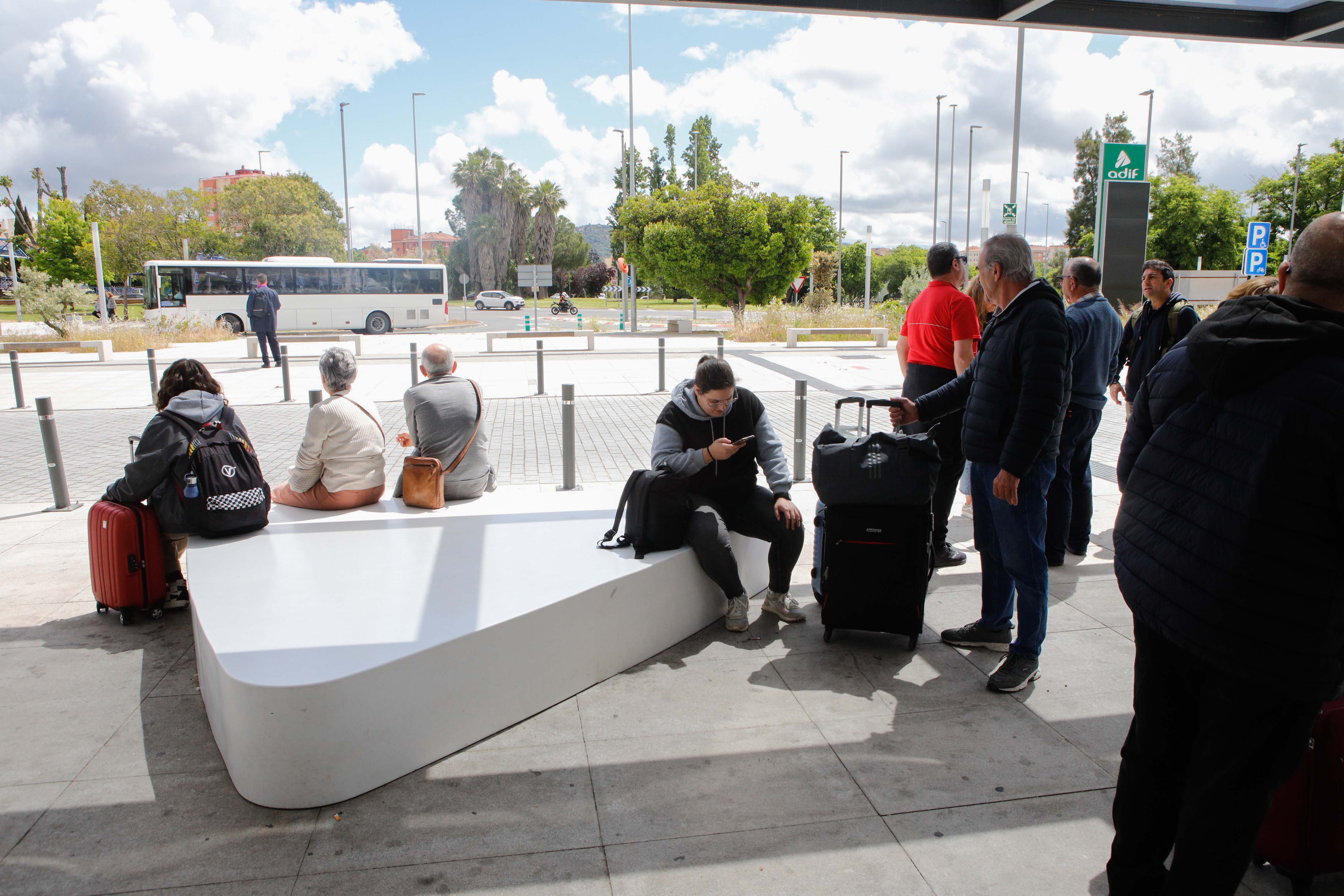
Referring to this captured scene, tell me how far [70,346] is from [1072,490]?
25.3 metres

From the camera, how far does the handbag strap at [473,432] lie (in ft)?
17.6

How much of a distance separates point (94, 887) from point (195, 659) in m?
1.78

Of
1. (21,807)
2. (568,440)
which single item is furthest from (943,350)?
(21,807)

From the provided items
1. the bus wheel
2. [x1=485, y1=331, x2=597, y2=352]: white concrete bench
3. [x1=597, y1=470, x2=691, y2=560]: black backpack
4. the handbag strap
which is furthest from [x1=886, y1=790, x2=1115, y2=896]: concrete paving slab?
the bus wheel

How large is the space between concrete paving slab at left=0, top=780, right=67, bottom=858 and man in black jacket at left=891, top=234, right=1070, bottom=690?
3698mm

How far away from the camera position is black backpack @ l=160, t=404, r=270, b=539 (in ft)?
14.5

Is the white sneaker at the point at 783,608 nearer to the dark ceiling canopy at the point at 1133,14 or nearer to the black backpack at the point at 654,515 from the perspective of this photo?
the black backpack at the point at 654,515

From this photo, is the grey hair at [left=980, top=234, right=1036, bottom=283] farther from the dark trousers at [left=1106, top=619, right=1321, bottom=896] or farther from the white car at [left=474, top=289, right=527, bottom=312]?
the white car at [left=474, top=289, right=527, bottom=312]

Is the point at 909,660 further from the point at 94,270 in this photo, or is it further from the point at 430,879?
the point at 94,270

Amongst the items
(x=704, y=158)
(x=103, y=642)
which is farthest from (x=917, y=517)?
(x=704, y=158)

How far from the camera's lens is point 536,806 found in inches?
117

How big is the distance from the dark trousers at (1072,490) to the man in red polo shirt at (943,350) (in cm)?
56

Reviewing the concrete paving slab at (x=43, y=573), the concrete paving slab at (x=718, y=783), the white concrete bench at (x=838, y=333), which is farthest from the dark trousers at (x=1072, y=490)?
the white concrete bench at (x=838, y=333)

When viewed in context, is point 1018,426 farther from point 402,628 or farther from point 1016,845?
point 402,628
